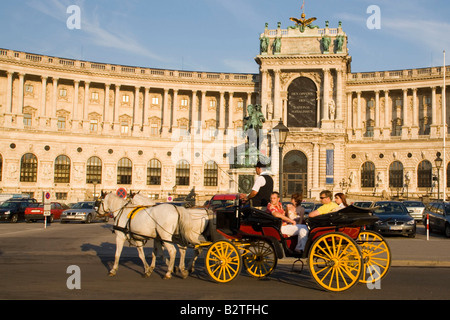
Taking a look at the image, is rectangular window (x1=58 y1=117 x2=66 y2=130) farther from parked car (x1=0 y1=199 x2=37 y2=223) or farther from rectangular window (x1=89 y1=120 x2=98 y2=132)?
parked car (x1=0 y1=199 x2=37 y2=223)

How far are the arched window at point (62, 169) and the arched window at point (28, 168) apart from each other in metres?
2.70

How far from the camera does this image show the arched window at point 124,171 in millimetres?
67312

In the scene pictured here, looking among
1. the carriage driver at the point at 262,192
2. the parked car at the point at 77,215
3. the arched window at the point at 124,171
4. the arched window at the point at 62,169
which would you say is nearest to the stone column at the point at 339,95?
the arched window at the point at 124,171

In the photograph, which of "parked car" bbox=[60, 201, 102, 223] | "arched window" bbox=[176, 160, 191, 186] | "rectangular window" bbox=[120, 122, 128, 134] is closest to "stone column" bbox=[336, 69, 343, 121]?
"arched window" bbox=[176, 160, 191, 186]

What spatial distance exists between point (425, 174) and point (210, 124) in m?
31.2

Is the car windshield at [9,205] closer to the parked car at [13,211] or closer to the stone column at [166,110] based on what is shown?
the parked car at [13,211]

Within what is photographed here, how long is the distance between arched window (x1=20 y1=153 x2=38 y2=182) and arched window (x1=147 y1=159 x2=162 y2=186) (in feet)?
48.3

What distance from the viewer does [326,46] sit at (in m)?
66.9

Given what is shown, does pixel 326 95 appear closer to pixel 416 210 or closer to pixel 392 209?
pixel 416 210

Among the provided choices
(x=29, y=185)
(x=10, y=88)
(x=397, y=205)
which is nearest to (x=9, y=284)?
(x=397, y=205)

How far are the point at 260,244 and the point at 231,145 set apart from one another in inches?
2307

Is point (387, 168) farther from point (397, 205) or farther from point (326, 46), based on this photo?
point (397, 205)

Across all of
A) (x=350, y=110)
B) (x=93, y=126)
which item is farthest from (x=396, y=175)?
(x=93, y=126)

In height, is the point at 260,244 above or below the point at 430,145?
below
